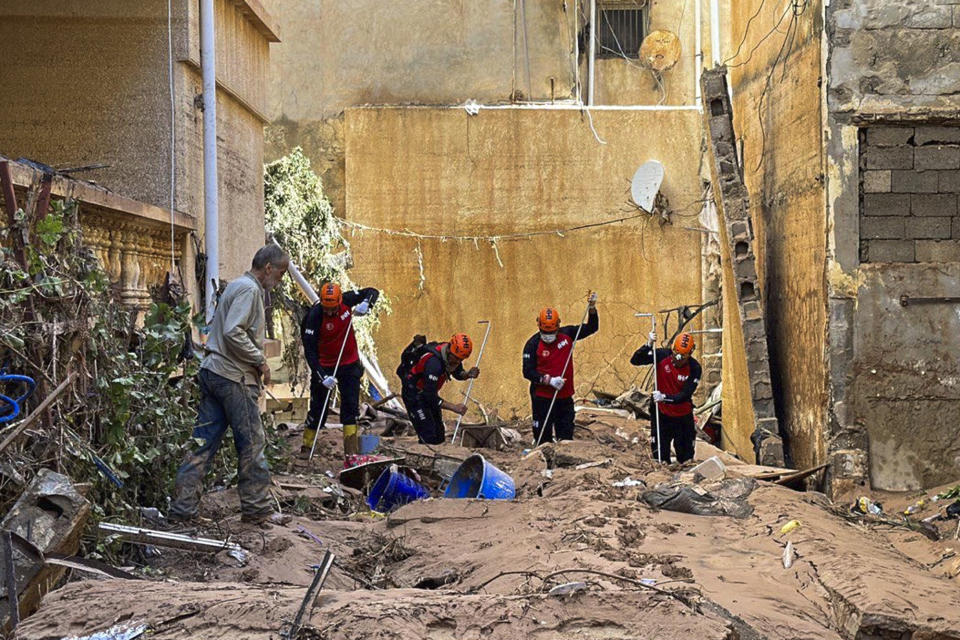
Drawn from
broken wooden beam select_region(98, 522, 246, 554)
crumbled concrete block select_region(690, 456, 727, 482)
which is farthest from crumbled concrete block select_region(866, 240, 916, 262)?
broken wooden beam select_region(98, 522, 246, 554)

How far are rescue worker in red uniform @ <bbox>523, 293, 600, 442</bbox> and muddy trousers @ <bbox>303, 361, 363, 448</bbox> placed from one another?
2.26 m

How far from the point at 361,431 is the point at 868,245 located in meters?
6.87

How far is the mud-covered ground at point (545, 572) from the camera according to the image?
14.5 ft

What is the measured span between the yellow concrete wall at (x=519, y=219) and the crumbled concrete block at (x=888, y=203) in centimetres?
780

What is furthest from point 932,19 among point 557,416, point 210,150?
point 210,150

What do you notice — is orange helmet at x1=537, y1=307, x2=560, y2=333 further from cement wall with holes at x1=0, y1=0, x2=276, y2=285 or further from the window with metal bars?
the window with metal bars

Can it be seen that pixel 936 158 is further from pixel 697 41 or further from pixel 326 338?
pixel 697 41

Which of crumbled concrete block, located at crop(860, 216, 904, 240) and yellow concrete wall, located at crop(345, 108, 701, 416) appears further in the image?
yellow concrete wall, located at crop(345, 108, 701, 416)

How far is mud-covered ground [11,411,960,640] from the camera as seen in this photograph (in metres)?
4.42

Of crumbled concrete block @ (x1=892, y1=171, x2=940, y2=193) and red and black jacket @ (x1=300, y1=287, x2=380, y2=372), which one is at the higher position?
crumbled concrete block @ (x1=892, y1=171, x2=940, y2=193)

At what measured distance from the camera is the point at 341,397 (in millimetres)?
11594

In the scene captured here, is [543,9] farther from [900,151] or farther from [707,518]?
[707,518]

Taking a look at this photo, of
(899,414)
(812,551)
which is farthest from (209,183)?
(899,414)

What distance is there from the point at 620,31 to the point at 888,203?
9405 mm
